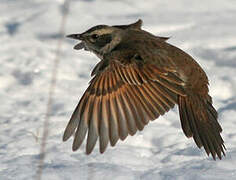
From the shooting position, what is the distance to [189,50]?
886 centimetres

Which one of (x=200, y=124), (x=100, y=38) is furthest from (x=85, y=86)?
(x=200, y=124)

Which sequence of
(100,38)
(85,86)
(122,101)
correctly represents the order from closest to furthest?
(122,101)
(100,38)
(85,86)

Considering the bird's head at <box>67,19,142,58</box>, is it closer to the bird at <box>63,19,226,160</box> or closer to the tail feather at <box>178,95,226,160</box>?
the bird at <box>63,19,226,160</box>

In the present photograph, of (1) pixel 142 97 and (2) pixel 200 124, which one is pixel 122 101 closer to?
(1) pixel 142 97

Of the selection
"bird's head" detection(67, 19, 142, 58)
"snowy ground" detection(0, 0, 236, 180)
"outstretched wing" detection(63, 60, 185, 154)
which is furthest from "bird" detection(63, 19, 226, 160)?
"bird's head" detection(67, 19, 142, 58)

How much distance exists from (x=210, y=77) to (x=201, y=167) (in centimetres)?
269

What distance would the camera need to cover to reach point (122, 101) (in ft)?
18.2

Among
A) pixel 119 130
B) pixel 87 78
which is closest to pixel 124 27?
pixel 87 78

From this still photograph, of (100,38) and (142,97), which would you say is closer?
(142,97)

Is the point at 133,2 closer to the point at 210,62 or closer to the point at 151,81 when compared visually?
the point at 210,62

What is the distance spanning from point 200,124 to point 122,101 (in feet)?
2.56

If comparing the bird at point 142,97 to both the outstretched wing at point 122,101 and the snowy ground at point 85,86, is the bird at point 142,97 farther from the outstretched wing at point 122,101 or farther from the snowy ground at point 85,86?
the snowy ground at point 85,86

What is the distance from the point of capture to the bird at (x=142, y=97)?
5.35 metres

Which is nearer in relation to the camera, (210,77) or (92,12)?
(210,77)
